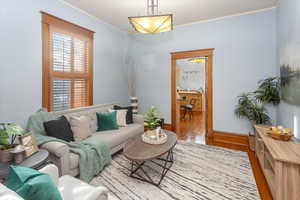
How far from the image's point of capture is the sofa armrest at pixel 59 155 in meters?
1.94

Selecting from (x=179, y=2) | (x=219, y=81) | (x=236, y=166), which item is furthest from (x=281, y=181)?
(x=179, y=2)

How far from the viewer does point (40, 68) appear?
2773 millimetres

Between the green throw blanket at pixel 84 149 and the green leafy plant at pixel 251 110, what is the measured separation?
3.01 m

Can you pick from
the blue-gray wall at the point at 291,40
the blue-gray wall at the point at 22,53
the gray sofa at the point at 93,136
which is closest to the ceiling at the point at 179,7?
the blue-gray wall at the point at 22,53

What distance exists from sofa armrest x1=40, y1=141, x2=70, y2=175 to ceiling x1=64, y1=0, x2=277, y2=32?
9.28 ft

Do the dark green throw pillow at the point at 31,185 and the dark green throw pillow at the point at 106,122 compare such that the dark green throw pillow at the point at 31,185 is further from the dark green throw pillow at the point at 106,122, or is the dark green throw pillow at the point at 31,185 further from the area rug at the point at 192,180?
the dark green throw pillow at the point at 106,122

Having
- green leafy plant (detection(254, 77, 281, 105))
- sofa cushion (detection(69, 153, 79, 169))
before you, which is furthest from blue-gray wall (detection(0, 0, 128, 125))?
green leafy plant (detection(254, 77, 281, 105))

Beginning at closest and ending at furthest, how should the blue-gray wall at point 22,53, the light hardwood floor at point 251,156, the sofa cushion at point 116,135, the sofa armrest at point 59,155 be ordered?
the sofa armrest at point 59,155
the light hardwood floor at point 251,156
the blue-gray wall at point 22,53
the sofa cushion at point 116,135

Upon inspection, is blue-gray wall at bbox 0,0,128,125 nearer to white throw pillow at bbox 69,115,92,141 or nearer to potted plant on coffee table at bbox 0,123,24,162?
white throw pillow at bbox 69,115,92,141

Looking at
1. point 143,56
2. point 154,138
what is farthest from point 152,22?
point 143,56

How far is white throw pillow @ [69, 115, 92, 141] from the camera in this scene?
262cm

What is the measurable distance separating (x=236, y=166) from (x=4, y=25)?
4.35 m

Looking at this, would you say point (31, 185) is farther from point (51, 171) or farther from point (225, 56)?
point (225, 56)

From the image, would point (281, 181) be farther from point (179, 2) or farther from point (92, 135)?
point (179, 2)
